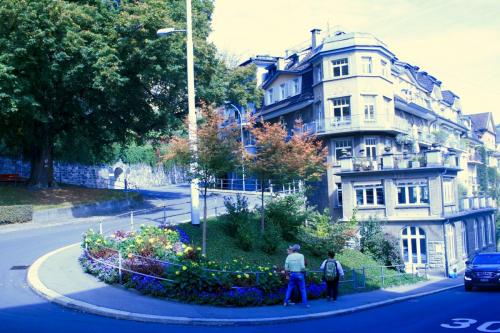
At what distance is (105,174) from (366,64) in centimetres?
2874

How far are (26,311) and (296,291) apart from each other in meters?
6.79

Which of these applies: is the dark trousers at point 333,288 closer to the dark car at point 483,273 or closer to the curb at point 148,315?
the curb at point 148,315

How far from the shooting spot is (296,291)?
47.4ft

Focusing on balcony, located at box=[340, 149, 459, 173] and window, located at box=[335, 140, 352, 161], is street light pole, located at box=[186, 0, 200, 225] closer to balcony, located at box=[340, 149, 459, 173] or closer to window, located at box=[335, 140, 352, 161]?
balcony, located at box=[340, 149, 459, 173]

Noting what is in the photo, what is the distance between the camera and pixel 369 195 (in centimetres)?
3766

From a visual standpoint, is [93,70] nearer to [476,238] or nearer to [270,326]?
[270,326]

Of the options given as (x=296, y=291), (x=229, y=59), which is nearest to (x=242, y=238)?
(x=296, y=291)

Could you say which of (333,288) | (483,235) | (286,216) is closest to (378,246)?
(286,216)

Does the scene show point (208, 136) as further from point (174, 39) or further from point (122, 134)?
point (122, 134)

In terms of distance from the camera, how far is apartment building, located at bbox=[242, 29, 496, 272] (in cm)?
3609

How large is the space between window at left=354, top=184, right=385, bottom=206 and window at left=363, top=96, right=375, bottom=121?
585cm

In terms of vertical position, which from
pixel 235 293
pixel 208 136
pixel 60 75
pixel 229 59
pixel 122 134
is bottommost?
pixel 235 293

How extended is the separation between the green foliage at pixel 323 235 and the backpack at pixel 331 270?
911 centimetres

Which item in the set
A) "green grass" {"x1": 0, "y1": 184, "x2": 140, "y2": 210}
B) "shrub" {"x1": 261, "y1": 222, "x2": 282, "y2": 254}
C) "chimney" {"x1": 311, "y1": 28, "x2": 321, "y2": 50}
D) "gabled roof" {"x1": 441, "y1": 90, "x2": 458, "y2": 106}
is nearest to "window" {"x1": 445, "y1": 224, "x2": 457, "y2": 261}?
"shrub" {"x1": 261, "y1": 222, "x2": 282, "y2": 254}
